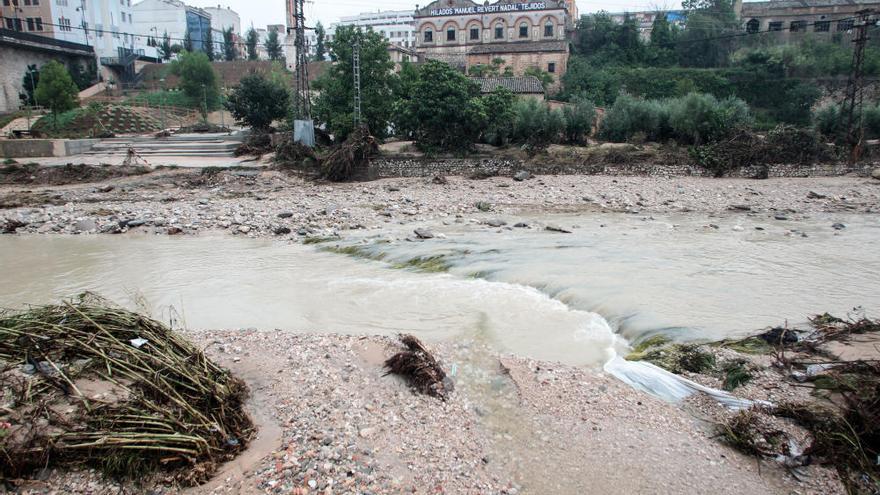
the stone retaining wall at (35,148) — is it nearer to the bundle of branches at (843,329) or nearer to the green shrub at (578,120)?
the green shrub at (578,120)

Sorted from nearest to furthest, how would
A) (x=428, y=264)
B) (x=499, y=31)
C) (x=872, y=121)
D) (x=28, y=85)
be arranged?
(x=428, y=264)
(x=872, y=121)
(x=28, y=85)
(x=499, y=31)

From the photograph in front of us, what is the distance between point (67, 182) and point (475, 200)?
49.0 ft

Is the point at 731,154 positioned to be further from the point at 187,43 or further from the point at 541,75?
the point at 187,43

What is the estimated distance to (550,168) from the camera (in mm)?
22188

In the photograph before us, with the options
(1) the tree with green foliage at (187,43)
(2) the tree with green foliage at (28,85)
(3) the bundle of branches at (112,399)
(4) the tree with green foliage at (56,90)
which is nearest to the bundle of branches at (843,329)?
(3) the bundle of branches at (112,399)

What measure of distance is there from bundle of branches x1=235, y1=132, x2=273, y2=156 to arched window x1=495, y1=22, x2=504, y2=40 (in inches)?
1140

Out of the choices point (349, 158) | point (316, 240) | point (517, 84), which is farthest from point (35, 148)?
point (517, 84)

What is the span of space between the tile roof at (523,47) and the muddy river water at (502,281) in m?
32.7

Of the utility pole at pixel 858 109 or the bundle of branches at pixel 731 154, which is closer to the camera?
the utility pole at pixel 858 109

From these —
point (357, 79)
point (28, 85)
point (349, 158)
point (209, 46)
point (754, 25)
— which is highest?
point (209, 46)

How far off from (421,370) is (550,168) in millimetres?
17383

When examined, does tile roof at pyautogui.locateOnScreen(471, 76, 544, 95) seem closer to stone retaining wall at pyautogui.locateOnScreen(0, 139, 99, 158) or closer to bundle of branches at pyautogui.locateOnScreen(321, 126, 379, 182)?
bundle of branches at pyautogui.locateOnScreen(321, 126, 379, 182)

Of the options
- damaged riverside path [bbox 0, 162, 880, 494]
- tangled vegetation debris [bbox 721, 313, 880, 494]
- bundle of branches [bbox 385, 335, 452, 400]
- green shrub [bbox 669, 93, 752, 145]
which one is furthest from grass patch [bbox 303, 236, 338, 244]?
green shrub [bbox 669, 93, 752, 145]

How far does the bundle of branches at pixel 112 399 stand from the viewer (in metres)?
4.29
